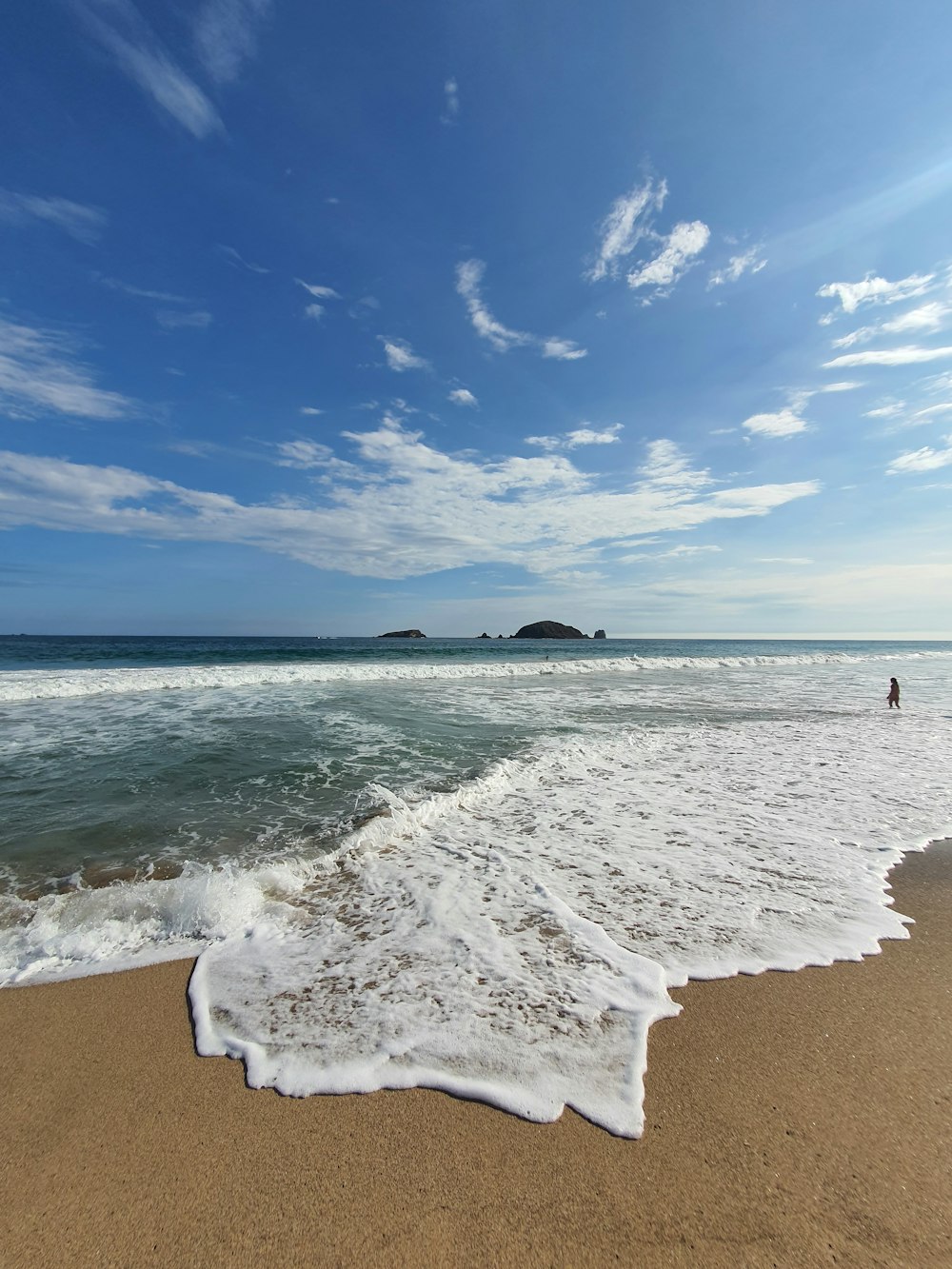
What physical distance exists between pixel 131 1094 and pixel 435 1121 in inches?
60.9

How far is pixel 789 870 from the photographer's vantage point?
5.23 meters

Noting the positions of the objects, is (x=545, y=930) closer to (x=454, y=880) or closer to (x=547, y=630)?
(x=454, y=880)

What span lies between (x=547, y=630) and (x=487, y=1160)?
351 feet

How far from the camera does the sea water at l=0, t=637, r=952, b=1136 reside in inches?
120

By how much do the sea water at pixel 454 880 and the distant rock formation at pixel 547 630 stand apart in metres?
96.1

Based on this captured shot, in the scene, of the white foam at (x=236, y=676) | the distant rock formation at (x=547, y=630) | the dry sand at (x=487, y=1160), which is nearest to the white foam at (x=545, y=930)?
the dry sand at (x=487, y=1160)

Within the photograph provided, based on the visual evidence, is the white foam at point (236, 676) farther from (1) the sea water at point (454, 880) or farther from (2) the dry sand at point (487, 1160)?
(2) the dry sand at point (487, 1160)

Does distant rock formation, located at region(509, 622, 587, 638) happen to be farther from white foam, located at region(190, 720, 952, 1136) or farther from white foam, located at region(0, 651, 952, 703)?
white foam, located at region(190, 720, 952, 1136)

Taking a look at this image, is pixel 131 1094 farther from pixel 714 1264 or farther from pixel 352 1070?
pixel 714 1264

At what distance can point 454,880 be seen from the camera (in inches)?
201

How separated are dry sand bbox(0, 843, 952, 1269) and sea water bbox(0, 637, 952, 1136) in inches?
7.8

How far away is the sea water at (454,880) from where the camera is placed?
305cm

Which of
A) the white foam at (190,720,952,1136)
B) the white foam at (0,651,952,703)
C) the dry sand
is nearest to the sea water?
the white foam at (190,720,952,1136)

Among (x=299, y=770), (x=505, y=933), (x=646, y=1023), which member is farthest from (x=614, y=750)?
(x=646, y=1023)
